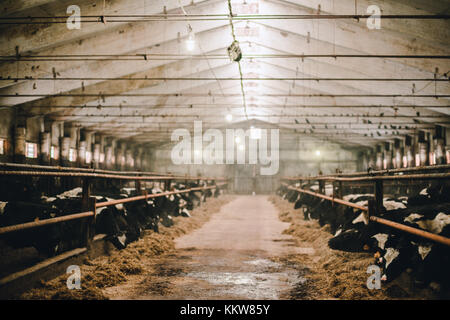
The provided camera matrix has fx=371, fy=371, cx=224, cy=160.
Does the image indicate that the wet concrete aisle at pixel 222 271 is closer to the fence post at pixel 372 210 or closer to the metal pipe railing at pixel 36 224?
the metal pipe railing at pixel 36 224

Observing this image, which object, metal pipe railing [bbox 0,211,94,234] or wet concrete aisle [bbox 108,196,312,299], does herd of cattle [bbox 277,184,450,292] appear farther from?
metal pipe railing [bbox 0,211,94,234]

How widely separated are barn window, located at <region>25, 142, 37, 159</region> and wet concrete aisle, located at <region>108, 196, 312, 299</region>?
40.7 ft

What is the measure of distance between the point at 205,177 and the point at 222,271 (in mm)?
10896

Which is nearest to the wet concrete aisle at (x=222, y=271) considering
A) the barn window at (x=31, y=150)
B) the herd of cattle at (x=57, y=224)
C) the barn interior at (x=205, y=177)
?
the barn interior at (x=205, y=177)

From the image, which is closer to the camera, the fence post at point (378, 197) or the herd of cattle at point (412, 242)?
the herd of cattle at point (412, 242)

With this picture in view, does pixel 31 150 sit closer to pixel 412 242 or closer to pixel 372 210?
pixel 372 210

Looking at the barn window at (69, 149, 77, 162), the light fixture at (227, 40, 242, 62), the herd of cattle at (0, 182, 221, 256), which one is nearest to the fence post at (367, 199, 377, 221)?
the herd of cattle at (0, 182, 221, 256)

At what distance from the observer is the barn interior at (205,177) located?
321 cm

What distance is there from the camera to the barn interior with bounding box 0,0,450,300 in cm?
321

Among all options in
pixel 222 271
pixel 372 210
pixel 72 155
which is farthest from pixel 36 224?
pixel 72 155

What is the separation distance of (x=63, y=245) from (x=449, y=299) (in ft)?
11.1

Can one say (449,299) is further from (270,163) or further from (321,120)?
(270,163)

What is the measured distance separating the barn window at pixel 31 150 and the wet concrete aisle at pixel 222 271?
12.4 meters

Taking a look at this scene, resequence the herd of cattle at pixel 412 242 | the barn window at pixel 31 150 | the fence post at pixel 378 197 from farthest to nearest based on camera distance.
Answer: the barn window at pixel 31 150 → the fence post at pixel 378 197 → the herd of cattle at pixel 412 242
